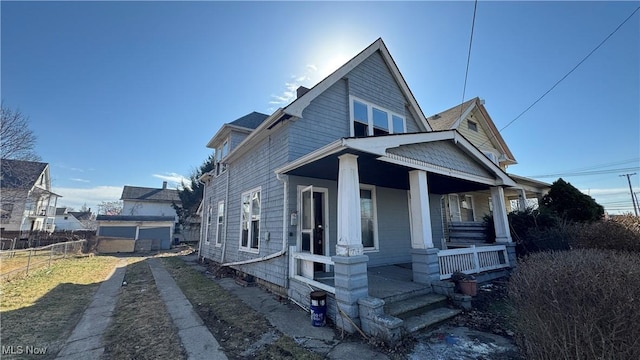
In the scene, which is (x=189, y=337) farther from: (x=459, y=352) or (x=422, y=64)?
(x=422, y=64)

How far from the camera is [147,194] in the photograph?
36.2 m

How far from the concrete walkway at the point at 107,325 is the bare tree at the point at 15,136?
41.3ft

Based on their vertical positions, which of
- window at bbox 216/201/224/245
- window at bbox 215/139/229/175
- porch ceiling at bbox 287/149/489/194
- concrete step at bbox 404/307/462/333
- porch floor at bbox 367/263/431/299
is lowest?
concrete step at bbox 404/307/462/333

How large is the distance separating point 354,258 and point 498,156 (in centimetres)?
1518

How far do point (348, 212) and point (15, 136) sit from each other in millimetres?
19497

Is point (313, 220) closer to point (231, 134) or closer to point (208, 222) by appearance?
point (231, 134)

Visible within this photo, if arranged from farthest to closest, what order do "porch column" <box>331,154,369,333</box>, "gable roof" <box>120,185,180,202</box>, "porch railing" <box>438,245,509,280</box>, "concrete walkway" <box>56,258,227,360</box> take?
"gable roof" <box>120,185,180,202</box>, "porch railing" <box>438,245,509,280</box>, "porch column" <box>331,154,369,333</box>, "concrete walkway" <box>56,258,227,360</box>

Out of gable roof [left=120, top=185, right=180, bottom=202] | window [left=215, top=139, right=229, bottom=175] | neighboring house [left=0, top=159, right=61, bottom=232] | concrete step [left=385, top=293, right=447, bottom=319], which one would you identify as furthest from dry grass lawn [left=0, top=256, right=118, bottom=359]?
gable roof [left=120, top=185, right=180, bottom=202]

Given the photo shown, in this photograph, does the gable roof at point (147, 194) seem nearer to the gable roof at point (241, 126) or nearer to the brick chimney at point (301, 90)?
the gable roof at point (241, 126)

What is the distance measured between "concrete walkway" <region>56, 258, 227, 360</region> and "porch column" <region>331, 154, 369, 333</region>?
1974 mm

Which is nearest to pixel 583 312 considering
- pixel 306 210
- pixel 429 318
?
pixel 429 318

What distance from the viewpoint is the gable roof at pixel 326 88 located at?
675cm

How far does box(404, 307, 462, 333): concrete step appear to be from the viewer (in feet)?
13.5

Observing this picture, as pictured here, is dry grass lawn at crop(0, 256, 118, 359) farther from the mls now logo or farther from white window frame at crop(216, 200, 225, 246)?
white window frame at crop(216, 200, 225, 246)
